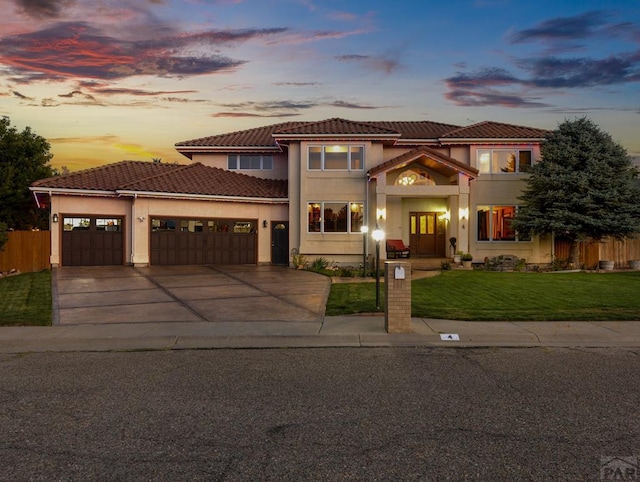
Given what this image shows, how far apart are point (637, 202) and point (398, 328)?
18.2 metres

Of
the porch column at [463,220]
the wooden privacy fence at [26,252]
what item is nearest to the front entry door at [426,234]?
the porch column at [463,220]

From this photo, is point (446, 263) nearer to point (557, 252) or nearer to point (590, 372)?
point (557, 252)

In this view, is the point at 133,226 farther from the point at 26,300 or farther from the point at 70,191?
the point at 26,300

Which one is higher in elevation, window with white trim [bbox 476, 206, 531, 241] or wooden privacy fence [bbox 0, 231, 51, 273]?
window with white trim [bbox 476, 206, 531, 241]

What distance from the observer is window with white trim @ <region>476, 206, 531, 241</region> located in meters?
24.2

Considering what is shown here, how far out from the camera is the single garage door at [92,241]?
2228 centimetres

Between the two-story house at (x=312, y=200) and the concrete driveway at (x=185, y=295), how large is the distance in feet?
7.58

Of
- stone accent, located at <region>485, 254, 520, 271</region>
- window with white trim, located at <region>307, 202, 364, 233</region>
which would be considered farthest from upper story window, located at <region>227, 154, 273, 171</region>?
stone accent, located at <region>485, 254, 520, 271</region>

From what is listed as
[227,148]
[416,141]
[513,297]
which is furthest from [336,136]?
[513,297]

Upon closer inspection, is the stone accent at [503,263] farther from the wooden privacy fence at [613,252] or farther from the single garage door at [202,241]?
the single garage door at [202,241]

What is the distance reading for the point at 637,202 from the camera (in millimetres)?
21484

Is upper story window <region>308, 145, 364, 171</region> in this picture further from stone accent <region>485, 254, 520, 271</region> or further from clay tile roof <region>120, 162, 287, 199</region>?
stone accent <region>485, 254, 520, 271</region>

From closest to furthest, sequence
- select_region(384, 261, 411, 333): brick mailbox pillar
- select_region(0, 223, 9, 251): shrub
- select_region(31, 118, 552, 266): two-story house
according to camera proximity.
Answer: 1. select_region(384, 261, 411, 333): brick mailbox pillar
2. select_region(0, 223, 9, 251): shrub
3. select_region(31, 118, 552, 266): two-story house

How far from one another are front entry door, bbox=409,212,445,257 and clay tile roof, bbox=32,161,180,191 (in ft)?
44.9
